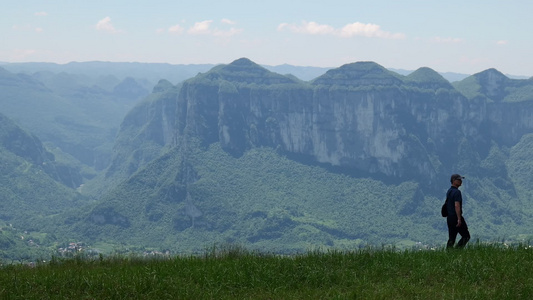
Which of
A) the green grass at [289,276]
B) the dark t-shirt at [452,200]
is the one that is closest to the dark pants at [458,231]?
the dark t-shirt at [452,200]

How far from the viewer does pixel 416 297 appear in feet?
42.8

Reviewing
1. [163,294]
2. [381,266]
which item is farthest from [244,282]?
[381,266]

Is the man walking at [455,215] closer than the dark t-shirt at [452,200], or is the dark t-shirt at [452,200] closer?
the man walking at [455,215]

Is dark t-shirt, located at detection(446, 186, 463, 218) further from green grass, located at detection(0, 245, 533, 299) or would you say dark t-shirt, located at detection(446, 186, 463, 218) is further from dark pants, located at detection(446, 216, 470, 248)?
green grass, located at detection(0, 245, 533, 299)

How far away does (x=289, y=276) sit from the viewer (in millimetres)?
14586

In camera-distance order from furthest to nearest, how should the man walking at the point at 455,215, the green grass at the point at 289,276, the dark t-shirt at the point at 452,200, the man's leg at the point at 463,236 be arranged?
1. the dark t-shirt at the point at 452,200
2. the man walking at the point at 455,215
3. the man's leg at the point at 463,236
4. the green grass at the point at 289,276

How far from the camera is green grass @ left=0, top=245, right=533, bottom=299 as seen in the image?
1321cm

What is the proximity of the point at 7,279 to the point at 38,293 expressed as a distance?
110cm

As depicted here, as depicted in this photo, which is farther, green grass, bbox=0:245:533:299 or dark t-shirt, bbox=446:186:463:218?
dark t-shirt, bbox=446:186:463:218

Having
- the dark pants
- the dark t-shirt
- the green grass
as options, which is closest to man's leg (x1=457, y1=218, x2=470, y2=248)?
A: the dark pants

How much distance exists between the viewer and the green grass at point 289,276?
1321 centimetres

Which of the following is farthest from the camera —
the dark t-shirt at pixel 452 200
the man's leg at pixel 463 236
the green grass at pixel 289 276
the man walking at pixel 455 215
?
the dark t-shirt at pixel 452 200

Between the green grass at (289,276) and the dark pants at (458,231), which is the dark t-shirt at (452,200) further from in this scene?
the green grass at (289,276)

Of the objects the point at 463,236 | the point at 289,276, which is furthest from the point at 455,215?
the point at 289,276
